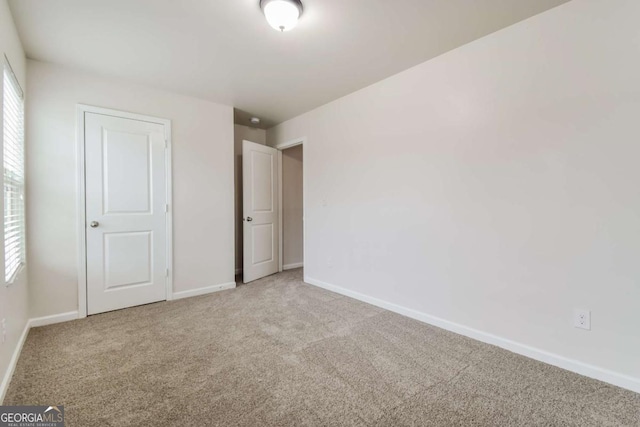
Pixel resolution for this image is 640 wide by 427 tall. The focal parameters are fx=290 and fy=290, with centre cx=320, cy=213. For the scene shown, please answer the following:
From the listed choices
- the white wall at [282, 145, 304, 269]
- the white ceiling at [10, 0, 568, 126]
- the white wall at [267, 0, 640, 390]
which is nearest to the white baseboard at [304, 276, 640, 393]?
the white wall at [267, 0, 640, 390]

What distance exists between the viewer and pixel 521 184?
81.5 inches

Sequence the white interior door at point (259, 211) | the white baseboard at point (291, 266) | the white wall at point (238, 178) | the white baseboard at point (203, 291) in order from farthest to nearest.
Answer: the white baseboard at point (291, 266), the white wall at point (238, 178), the white interior door at point (259, 211), the white baseboard at point (203, 291)

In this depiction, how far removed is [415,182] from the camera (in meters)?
2.73

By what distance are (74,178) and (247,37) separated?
6.90 feet

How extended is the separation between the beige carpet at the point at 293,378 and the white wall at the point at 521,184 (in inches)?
14.4

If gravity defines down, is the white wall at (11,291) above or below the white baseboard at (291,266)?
above

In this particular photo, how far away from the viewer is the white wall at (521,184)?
172 centimetres

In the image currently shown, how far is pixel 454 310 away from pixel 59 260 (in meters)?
3.59

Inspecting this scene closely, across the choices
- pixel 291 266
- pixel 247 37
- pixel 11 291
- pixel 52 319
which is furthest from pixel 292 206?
pixel 11 291

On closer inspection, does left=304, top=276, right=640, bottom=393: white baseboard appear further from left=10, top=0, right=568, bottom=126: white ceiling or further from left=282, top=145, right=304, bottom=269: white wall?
left=10, top=0, right=568, bottom=126: white ceiling

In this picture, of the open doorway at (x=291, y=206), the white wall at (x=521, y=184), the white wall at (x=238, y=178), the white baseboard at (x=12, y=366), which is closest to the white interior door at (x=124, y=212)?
the white baseboard at (x=12, y=366)

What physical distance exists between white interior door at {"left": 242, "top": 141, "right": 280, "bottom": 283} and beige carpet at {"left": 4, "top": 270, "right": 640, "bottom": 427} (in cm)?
143

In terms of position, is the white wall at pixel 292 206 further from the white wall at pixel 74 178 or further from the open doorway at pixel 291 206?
the white wall at pixel 74 178

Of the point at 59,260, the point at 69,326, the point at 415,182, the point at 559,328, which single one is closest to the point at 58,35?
the point at 59,260
